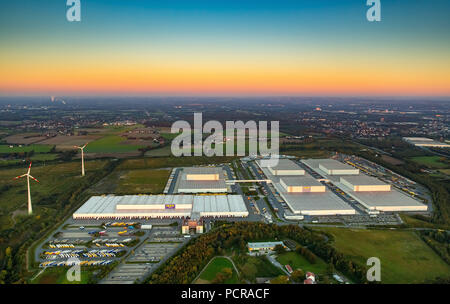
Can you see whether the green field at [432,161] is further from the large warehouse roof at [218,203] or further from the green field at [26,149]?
the green field at [26,149]

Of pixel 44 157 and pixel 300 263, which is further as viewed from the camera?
pixel 44 157

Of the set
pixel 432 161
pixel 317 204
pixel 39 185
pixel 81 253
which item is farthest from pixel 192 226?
pixel 432 161

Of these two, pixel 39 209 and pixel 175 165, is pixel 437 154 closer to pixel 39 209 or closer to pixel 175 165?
pixel 175 165

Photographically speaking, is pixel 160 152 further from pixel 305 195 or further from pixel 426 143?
pixel 426 143

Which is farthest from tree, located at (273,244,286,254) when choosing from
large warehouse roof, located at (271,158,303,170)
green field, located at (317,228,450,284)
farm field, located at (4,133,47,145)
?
farm field, located at (4,133,47,145)

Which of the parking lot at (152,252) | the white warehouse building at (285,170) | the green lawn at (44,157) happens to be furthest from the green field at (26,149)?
the parking lot at (152,252)

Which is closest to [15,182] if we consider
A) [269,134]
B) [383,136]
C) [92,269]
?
[92,269]
